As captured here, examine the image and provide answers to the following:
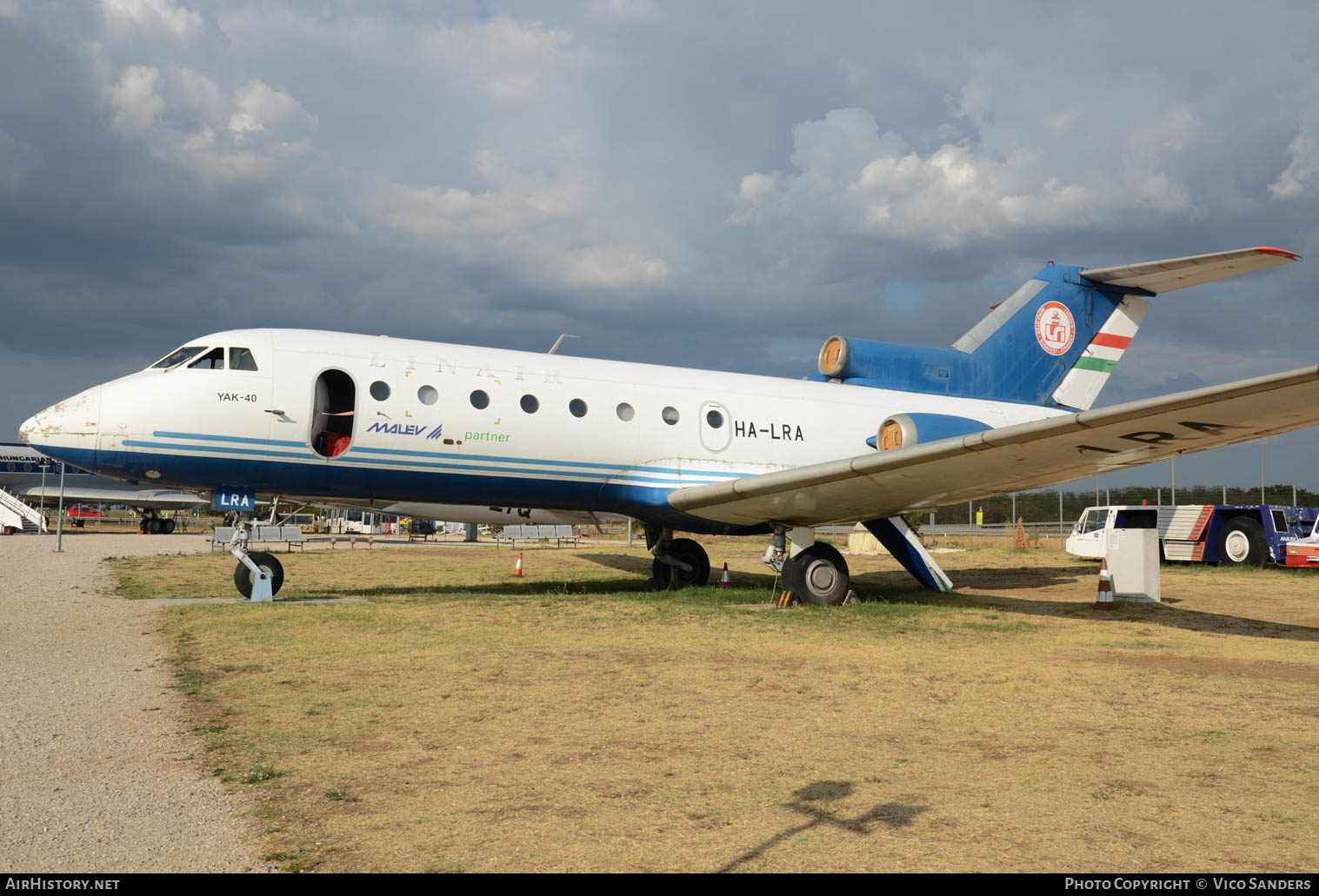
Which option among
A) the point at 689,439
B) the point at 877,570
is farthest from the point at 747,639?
the point at 877,570

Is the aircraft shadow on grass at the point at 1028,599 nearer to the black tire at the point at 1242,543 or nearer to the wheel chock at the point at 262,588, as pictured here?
the black tire at the point at 1242,543

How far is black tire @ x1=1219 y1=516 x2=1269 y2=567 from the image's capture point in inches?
897

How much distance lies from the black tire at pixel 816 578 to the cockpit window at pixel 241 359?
26.4ft

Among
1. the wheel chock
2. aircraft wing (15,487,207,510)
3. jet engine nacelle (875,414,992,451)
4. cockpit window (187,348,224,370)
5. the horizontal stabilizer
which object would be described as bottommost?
the wheel chock

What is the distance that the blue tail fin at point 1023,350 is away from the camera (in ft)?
54.0

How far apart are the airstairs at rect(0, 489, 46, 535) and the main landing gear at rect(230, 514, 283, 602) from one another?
39.2m

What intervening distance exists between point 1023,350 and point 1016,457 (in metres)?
6.88

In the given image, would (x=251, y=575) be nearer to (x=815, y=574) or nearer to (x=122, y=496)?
(x=815, y=574)

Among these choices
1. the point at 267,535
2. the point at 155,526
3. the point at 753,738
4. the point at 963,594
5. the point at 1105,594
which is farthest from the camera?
the point at 155,526

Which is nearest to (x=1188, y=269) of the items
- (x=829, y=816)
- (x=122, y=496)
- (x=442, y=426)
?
(x=442, y=426)

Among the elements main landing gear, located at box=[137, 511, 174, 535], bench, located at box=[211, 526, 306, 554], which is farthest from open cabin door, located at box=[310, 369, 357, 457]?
main landing gear, located at box=[137, 511, 174, 535]

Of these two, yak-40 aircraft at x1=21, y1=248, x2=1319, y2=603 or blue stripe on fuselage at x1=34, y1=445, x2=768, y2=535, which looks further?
blue stripe on fuselage at x1=34, y1=445, x2=768, y2=535

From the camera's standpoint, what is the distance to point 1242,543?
23.2 metres

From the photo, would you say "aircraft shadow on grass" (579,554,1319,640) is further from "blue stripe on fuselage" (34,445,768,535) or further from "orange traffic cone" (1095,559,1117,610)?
"blue stripe on fuselage" (34,445,768,535)
